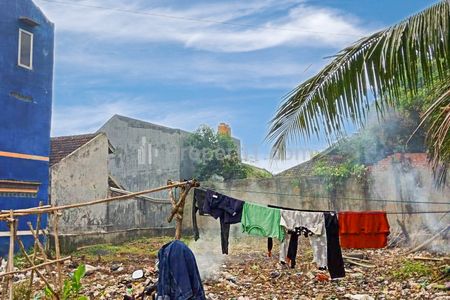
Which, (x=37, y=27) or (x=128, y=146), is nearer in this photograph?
(x=37, y=27)

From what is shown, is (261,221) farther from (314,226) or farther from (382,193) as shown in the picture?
(382,193)

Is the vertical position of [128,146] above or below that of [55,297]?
above

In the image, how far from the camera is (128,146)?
77.6 feet

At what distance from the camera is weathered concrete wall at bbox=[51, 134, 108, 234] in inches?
616

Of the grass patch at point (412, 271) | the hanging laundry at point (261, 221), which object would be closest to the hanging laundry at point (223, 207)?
the hanging laundry at point (261, 221)

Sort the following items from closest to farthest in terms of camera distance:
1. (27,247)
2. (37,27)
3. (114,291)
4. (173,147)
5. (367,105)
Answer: (367,105), (114,291), (27,247), (37,27), (173,147)

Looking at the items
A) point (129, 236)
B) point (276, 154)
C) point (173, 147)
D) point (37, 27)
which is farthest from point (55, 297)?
point (173, 147)

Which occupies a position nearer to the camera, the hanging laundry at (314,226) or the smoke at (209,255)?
the hanging laundry at (314,226)

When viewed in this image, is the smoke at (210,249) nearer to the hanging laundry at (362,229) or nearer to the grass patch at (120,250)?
the grass patch at (120,250)

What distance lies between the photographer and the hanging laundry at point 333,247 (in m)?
8.04

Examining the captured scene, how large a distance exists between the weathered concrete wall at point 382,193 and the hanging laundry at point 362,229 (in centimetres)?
575

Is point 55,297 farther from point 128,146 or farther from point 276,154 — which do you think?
point 128,146

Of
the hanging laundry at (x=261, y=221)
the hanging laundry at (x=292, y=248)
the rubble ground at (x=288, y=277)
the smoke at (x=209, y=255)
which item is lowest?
the rubble ground at (x=288, y=277)

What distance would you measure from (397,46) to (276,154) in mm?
1713
